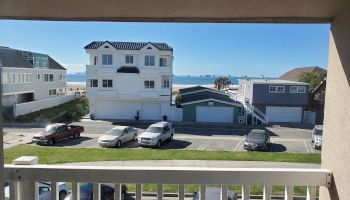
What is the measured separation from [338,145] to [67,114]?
238 centimetres

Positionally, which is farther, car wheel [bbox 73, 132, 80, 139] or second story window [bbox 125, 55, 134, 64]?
car wheel [bbox 73, 132, 80, 139]

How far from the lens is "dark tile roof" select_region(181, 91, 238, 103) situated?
342 centimetres

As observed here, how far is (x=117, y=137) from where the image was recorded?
3.59 m

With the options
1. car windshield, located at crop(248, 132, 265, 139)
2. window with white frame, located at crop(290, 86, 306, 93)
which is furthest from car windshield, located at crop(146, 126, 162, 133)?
window with white frame, located at crop(290, 86, 306, 93)

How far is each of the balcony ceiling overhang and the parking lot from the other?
1.68m

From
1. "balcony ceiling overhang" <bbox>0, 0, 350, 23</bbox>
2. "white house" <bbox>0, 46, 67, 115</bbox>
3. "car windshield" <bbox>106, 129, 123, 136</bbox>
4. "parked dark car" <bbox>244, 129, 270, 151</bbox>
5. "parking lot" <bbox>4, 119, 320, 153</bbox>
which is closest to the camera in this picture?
"balcony ceiling overhang" <bbox>0, 0, 350, 23</bbox>

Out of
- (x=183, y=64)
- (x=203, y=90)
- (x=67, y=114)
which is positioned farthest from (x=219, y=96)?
(x=67, y=114)

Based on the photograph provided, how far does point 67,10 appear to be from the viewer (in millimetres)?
1073

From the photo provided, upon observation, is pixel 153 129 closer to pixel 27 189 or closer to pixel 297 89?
pixel 297 89

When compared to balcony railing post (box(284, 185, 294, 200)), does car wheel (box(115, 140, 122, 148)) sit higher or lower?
lower

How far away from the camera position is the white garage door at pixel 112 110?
314 cm

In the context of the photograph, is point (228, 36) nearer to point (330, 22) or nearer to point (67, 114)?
point (330, 22)

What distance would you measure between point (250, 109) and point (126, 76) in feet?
6.50

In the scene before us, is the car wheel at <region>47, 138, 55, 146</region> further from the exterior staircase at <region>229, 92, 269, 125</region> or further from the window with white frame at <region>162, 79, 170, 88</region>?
the exterior staircase at <region>229, 92, 269, 125</region>
